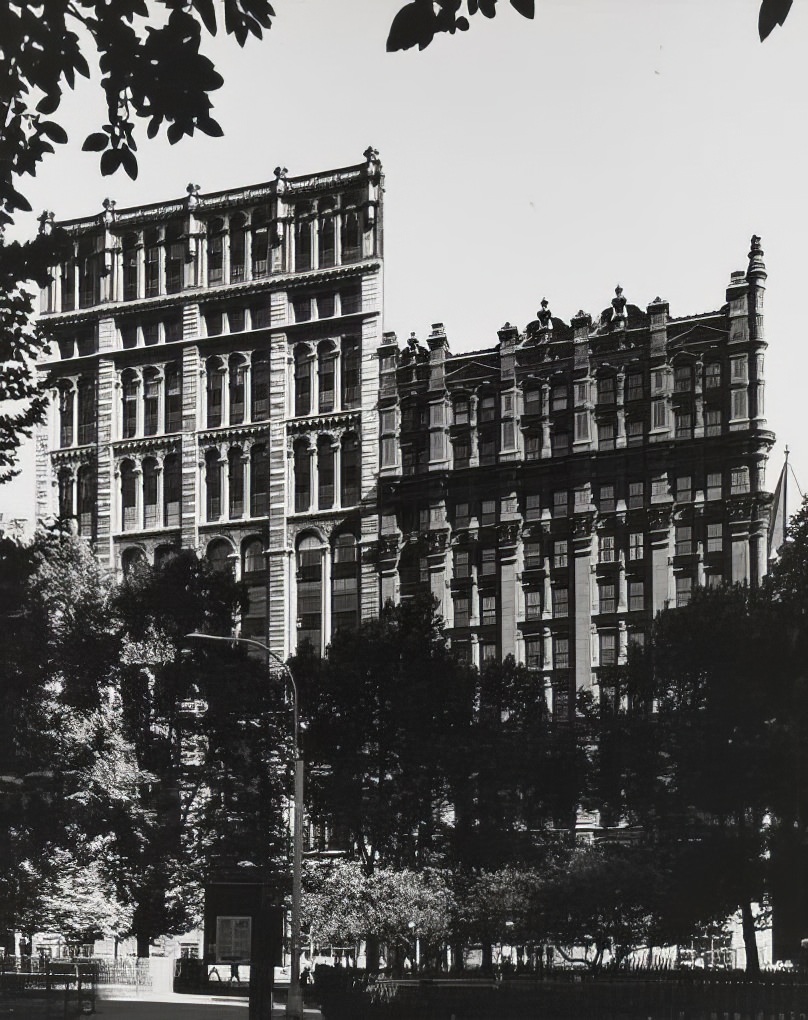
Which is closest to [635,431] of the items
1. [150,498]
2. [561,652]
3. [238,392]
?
[561,652]

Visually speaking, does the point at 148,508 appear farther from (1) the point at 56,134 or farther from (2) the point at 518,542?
(1) the point at 56,134

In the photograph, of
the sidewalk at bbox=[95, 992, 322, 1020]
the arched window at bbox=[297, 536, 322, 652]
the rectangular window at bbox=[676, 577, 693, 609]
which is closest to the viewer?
the sidewalk at bbox=[95, 992, 322, 1020]

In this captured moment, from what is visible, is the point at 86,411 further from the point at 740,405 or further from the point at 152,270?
the point at 740,405

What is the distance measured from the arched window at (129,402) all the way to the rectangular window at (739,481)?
21180mm

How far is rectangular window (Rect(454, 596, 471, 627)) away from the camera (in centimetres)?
5519

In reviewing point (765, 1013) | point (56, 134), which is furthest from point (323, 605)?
point (56, 134)

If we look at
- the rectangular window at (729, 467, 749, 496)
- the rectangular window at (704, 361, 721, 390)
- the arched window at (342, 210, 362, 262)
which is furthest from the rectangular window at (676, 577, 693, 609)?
the arched window at (342, 210, 362, 262)

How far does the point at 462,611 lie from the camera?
55.4 meters

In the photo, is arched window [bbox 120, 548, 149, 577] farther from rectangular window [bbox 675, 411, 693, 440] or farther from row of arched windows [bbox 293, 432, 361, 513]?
rectangular window [bbox 675, 411, 693, 440]

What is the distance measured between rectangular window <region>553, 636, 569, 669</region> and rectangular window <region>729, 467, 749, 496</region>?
7.45m

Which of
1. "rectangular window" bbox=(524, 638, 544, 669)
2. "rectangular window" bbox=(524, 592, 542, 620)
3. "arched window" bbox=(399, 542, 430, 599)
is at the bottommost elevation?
"rectangular window" bbox=(524, 638, 544, 669)

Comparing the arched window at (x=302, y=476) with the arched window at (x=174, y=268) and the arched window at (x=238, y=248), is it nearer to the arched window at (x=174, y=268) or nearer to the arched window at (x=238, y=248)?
the arched window at (x=238, y=248)

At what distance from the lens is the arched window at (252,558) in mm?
55938

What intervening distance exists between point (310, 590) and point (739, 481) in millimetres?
14863
